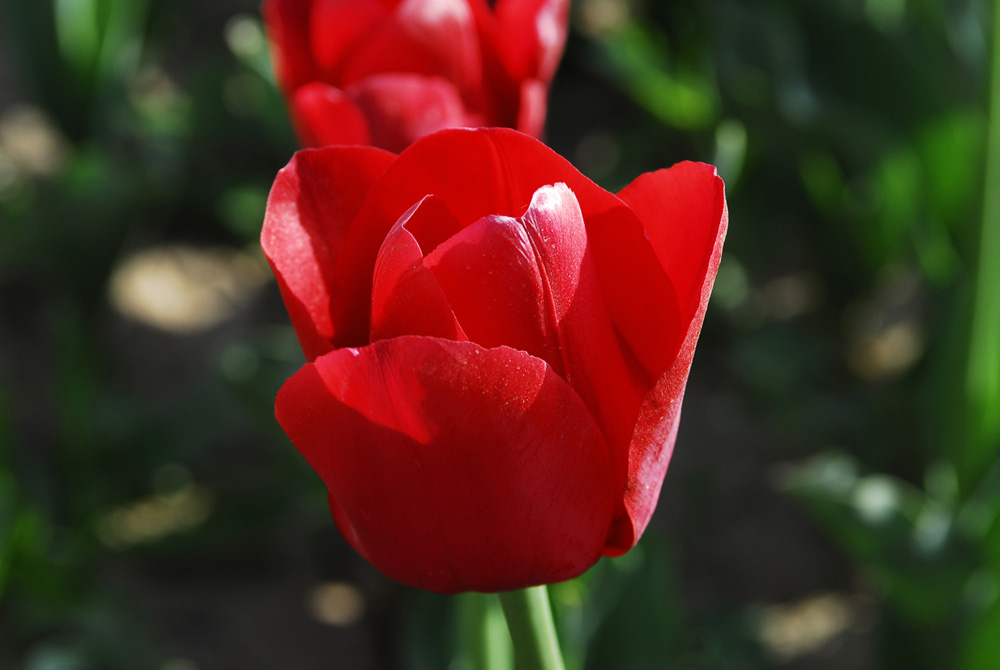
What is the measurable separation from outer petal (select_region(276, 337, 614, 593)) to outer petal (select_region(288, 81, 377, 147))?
184mm

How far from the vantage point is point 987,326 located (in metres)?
0.74

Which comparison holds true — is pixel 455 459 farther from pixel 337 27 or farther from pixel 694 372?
pixel 694 372

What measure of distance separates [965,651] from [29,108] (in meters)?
1.48

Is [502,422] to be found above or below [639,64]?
above

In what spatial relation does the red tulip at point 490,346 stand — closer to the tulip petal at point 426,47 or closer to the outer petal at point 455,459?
the outer petal at point 455,459

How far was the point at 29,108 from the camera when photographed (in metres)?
1.62

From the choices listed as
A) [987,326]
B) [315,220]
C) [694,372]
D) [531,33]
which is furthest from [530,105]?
[694,372]

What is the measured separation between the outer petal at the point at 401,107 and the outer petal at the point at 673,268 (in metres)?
0.17

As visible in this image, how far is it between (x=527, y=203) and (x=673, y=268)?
0.14 ft

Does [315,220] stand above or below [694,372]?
above

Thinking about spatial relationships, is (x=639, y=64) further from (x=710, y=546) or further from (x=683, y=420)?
(x=710, y=546)

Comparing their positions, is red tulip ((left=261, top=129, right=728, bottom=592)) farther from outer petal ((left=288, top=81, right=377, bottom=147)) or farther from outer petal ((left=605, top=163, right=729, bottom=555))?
outer petal ((left=288, top=81, right=377, bottom=147))

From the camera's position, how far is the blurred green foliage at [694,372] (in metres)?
0.74

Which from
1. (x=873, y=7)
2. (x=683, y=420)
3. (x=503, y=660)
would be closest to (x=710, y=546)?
(x=683, y=420)
